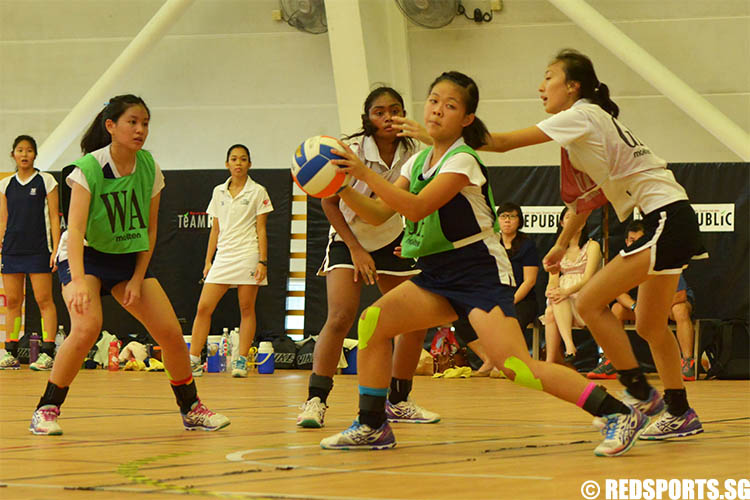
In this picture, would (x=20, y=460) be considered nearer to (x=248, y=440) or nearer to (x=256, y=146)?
(x=248, y=440)

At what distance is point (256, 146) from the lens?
12281 mm

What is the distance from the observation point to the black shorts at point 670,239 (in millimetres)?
3727

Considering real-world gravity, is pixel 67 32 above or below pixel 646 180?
above

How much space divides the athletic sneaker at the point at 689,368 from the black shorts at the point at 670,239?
5.49 m

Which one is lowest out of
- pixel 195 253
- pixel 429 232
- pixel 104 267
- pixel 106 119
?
pixel 104 267

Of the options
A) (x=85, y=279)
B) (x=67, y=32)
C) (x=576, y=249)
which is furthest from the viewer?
(x=67, y=32)

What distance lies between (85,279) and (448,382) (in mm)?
4916

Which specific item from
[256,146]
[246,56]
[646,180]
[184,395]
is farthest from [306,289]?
[646,180]

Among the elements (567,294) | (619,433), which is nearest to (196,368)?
(567,294)

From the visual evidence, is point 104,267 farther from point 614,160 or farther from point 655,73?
point 655,73

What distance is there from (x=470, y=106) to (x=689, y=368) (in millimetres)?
6258

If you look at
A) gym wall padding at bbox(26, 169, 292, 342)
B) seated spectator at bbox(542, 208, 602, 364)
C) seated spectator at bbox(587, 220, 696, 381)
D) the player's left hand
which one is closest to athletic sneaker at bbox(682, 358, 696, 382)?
seated spectator at bbox(587, 220, 696, 381)

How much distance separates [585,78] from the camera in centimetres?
394

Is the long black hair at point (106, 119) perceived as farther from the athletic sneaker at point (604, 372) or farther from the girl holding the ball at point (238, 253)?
the athletic sneaker at point (604, 372)
